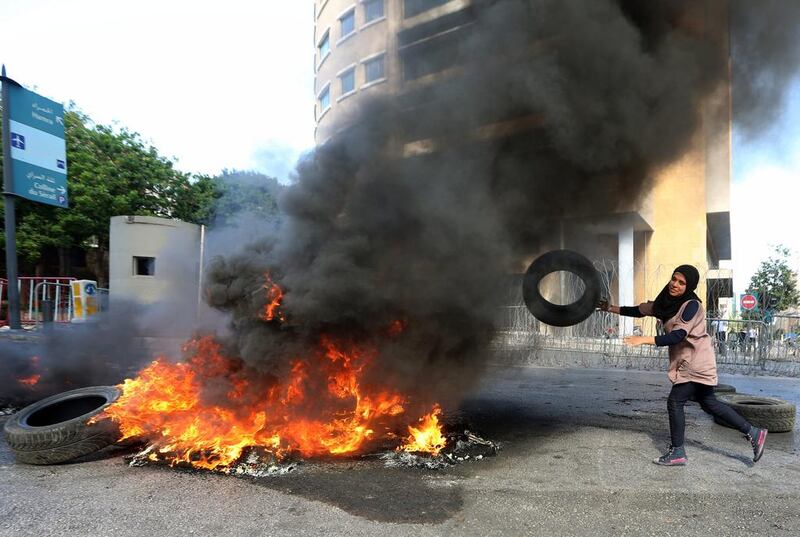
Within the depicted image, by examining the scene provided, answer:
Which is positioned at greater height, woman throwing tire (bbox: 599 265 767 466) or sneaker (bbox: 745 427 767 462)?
woman throwing tire (bbox: 599 265 767 466)

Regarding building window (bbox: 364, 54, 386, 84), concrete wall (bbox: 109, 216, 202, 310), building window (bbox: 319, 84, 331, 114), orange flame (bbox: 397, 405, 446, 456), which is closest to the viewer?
orange flame (bbox: 397, 405, 446, 456)

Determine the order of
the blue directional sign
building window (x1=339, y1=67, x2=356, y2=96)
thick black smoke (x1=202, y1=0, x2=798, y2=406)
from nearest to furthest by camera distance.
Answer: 1. thick black smoke (x1=202, y1=0, x2=798, y2=406)
2. building window (x1=339, y1=67, x2=356, y2=96)
3. the blue directional sign

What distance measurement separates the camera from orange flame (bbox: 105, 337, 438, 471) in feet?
15.5

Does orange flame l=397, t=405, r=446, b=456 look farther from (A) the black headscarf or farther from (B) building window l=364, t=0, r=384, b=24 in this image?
(B) building window l=364, t=0, r=384, b=24

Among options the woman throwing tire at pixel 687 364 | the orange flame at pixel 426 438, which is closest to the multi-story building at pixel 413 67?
the woman throwing tire at pixel 687 364

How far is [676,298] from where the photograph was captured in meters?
4.84

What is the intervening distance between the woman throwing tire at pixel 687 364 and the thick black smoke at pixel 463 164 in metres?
1.63

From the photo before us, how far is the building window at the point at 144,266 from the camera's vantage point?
17.0 m

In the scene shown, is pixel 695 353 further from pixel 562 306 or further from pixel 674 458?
pixel 562 306

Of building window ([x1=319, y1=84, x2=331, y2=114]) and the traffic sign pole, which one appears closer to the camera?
building window ([x1=319, y1=84, x2=331, y2=114])

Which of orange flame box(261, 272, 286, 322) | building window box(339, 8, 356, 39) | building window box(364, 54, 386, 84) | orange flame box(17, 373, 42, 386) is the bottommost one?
orange flame box(17, 373, 42, 386)

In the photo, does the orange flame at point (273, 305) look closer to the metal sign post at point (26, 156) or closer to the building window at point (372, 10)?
the building window at point (372, 10)

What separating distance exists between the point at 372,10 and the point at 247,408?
543 cm

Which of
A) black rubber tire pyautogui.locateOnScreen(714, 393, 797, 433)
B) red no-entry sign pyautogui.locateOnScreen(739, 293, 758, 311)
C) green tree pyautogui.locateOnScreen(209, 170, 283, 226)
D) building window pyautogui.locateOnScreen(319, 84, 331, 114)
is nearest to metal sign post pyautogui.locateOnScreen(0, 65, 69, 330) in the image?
green tree pyautogui.locateOnScreen(209, 170, 283, 226)
